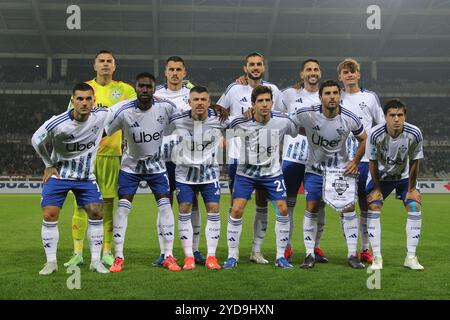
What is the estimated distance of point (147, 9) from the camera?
2828 cm

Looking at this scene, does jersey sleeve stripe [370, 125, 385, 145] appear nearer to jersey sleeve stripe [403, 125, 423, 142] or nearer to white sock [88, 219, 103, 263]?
jersey sleeve stripe [403, 125, 423, 142]

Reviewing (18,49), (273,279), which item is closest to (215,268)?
(273,279)

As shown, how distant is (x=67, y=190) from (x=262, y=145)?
7.35 feet

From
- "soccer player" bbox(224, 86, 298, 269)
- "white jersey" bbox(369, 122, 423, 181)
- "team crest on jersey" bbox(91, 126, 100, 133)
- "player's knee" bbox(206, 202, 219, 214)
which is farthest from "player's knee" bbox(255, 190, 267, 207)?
"team crest on jersey" bbox(91, 126, 100, 133)

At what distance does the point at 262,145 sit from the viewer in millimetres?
6141

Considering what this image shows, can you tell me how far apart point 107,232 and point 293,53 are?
27767 mm

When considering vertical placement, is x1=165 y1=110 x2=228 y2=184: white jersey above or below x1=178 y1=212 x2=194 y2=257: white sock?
above

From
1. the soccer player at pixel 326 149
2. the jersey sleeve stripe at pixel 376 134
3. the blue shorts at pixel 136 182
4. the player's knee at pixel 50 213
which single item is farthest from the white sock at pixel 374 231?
the player's knee at pixel 50 213

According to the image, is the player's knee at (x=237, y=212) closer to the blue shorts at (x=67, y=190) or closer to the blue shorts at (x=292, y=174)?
the blue shorts at (x=292, y=174)

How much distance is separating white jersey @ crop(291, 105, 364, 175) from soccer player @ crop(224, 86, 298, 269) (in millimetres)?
191

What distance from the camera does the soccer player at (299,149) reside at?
21.7 feet

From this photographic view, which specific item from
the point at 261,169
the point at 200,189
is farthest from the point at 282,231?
the point at 200,189

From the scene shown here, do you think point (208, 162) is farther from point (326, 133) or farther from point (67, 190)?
point (67, 190)

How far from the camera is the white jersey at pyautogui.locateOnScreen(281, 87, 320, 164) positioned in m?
6.66
